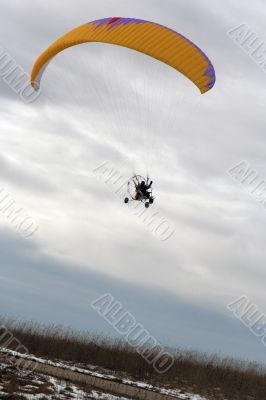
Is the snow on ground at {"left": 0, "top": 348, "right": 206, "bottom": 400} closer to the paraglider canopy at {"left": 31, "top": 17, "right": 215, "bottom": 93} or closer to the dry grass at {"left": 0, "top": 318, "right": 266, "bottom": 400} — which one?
the dry grass at {"left": 0, "top": 318, "right": 266, "bottom": 400}

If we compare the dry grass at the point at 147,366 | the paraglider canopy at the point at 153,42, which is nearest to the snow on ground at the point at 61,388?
the dry grass at the point at 147,366

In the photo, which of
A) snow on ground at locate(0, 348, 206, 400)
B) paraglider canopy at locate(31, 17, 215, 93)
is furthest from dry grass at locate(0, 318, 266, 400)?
paraglider canopy at locate(31, 17, 215, 93)

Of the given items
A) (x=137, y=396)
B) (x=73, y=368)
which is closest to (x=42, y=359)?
(x=73, y=368)

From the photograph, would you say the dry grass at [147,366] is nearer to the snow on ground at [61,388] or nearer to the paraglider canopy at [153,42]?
the snow on ground at [61,388]

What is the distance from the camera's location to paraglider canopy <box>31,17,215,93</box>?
1670 centimetres

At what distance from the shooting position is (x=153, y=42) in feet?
54.7

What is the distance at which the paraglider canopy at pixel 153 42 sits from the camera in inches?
658

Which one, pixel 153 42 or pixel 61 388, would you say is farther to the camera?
pixel 153 42

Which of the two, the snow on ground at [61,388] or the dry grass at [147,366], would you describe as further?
the dry grass at [147,366]

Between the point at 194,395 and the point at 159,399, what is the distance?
2931 mm

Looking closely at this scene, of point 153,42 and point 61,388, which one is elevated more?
point 153,42

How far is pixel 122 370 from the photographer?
22.1 metres

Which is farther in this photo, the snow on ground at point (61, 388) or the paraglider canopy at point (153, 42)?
the paraglider canopy at point (153, 42)

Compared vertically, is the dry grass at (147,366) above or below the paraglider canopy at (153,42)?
below
